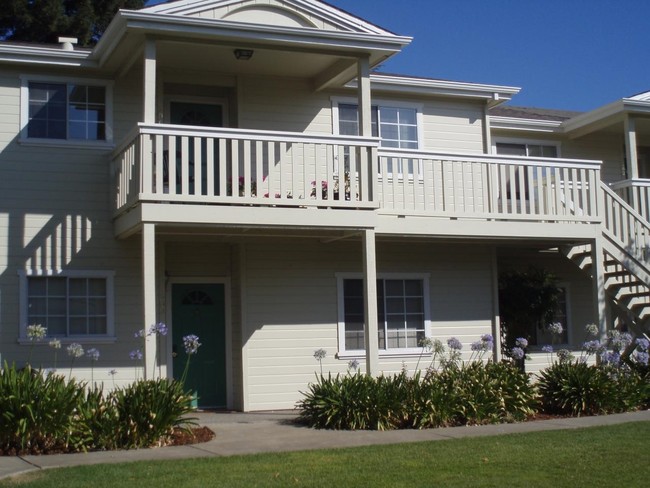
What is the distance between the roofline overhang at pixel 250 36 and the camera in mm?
13352

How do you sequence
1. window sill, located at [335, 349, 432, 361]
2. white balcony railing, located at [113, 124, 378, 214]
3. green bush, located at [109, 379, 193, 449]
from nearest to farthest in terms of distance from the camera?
1. green bush, located at [109, 379, 193, 449]
2. white balcony railing, located at [113, 124, 378, 214]
3. window sill, located at [335, 349, 432, 361]

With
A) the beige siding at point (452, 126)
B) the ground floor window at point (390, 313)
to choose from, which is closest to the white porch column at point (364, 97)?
the beige siding at point (452, 126)

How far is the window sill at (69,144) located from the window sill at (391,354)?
5591 millimetres

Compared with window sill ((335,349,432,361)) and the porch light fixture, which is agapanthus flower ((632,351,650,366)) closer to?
window sill ((335,349,432,361))

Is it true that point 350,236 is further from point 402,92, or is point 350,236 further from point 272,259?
point 402,92

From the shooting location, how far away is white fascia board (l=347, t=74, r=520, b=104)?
55.8 feet

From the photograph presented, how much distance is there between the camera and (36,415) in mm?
10711

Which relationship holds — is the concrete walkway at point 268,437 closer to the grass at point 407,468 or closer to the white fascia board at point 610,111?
the grass at point 407,468

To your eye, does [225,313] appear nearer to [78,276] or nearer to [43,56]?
[78,276]

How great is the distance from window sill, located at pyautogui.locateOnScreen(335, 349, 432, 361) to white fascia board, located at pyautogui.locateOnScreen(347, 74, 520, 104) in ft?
Result: 16.4

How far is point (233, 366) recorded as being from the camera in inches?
635

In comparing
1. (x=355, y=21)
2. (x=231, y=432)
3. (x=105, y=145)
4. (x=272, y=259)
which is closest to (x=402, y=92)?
(x=355, y=21)

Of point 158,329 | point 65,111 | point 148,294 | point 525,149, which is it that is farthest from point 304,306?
point 525,149

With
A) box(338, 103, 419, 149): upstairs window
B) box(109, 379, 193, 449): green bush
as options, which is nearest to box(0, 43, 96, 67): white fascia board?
box(338, 103, 419, 149): upstairs window
